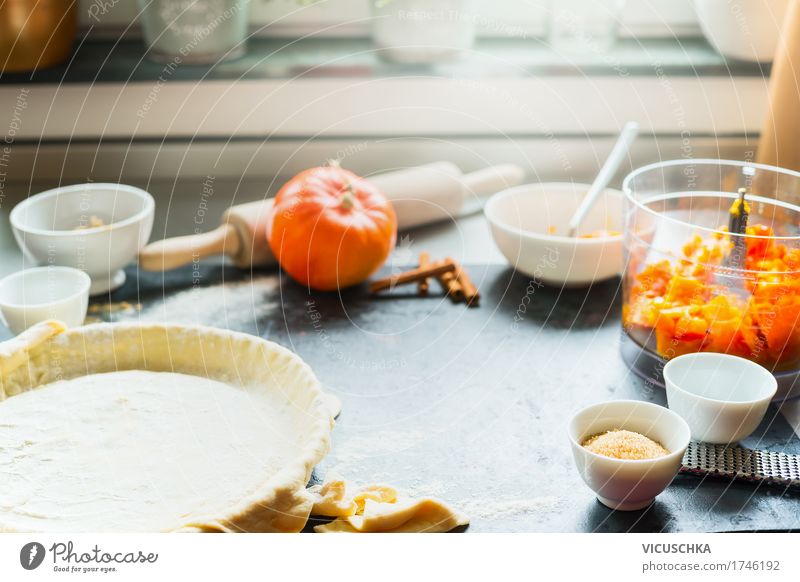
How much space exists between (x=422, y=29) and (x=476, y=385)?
548 mm

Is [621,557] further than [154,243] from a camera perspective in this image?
No

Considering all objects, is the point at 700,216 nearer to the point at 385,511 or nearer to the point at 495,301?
the point at 495,301

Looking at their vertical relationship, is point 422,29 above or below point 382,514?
above

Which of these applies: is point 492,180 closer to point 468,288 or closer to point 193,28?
point 468,288

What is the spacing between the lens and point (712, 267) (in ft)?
2.51

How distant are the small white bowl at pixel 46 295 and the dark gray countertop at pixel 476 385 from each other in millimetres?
57

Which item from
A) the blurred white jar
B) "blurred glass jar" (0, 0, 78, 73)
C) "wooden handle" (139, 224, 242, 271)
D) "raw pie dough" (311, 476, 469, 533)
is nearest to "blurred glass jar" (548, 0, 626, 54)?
the blurred white jar

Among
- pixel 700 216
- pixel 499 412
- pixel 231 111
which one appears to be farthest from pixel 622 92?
pixel 499 412

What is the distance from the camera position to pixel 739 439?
701 millimetres

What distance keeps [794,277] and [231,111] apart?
30.9 inches

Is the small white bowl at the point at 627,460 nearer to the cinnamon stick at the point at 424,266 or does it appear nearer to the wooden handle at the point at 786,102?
the cinnamon stick at the point at 424,266

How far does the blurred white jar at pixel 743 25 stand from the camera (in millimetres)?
1155

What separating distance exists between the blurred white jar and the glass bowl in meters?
0.38

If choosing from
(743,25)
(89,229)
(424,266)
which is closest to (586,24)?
(743,25)
